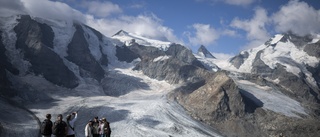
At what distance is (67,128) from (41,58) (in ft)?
559

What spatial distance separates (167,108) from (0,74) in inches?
2458

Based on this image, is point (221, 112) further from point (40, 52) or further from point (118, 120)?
point (40, 52)

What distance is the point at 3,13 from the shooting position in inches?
7820

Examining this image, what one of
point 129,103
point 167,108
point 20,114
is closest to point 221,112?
point 167,108

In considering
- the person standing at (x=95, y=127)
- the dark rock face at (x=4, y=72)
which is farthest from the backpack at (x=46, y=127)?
the dark rock face at (x=4, y=72)

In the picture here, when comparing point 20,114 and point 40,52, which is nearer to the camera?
point 20,114

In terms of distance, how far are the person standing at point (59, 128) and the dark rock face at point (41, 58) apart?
157390 mm

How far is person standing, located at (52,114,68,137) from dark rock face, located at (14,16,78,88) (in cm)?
15739

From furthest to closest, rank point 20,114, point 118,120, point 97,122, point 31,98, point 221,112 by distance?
point 221,112 → point 31,98 → point 118,120 → point 20,114 → point 97,122

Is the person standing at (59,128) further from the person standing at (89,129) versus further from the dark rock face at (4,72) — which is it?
the dark rock face at (4,72)

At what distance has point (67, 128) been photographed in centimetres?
2073

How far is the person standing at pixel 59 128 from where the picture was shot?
20203 millimetres

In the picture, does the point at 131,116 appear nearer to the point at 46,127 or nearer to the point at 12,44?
the point at 46,127

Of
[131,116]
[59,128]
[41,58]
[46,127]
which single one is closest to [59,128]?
[59,128]
